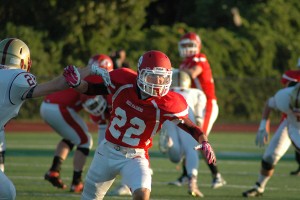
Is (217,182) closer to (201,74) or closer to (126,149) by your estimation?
(201,74)

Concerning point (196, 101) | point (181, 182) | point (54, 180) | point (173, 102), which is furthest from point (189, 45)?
point (173, 102)

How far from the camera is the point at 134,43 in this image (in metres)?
26.9

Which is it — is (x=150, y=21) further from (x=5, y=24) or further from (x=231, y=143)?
(x=231, y=143)

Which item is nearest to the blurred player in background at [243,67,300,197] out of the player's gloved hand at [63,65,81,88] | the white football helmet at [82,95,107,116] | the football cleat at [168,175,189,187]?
the football cleat at [168,175,189,187]

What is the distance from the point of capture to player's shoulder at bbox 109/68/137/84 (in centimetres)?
651

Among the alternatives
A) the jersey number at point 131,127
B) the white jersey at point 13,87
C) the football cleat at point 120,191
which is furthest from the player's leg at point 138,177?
the football cleat at point 120,191

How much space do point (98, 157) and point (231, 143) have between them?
36.5 feet

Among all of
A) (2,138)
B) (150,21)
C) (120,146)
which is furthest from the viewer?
(150,21)

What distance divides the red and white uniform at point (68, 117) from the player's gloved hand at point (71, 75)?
3930mm

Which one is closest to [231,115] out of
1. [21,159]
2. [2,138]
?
[21,159]

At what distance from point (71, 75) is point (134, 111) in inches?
29.5

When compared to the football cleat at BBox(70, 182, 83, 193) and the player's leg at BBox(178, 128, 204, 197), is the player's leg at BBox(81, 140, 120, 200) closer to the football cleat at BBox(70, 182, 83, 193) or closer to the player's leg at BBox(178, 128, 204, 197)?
the player's leg at BBox(178, 128, 204, 197)

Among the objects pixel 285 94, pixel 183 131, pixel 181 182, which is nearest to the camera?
pixel 285 94

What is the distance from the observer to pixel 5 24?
25.4 m
